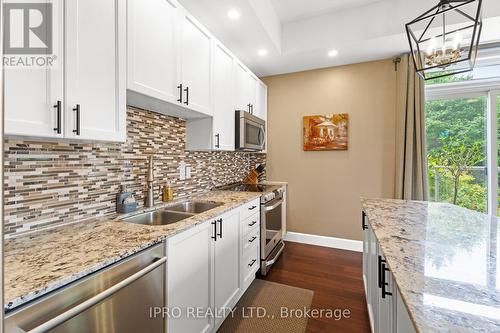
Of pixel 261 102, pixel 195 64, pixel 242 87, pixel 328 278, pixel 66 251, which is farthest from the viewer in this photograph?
pixel 261 102

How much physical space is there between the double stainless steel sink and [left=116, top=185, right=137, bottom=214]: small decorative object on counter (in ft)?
0.24

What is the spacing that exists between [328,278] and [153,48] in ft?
8.82

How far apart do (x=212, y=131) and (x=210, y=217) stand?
0.97 metres

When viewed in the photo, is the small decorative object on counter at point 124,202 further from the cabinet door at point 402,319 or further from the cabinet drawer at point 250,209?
the cabinet door at point 402,319

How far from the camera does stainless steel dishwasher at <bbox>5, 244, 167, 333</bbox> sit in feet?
2.29

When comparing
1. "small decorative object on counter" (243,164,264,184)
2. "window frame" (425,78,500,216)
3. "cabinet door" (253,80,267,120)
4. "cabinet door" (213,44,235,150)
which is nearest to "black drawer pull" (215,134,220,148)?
"cabinet door" (213,44,235,150)

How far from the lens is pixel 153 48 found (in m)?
1.53

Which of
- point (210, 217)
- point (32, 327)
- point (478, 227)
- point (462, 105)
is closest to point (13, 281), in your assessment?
point (32, 327)

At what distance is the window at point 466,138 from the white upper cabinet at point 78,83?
11.8 ft

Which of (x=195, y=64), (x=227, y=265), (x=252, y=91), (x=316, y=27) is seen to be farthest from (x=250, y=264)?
(x=316, y=27)

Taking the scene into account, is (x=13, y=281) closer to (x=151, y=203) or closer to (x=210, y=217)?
(x=210, y=217)

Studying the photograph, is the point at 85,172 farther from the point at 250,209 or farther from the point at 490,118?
the point at 490,118

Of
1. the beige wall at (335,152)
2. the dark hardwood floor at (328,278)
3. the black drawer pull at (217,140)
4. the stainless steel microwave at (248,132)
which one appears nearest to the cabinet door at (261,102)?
the beige wall at (335,152)

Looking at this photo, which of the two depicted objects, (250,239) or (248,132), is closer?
(250,239)
